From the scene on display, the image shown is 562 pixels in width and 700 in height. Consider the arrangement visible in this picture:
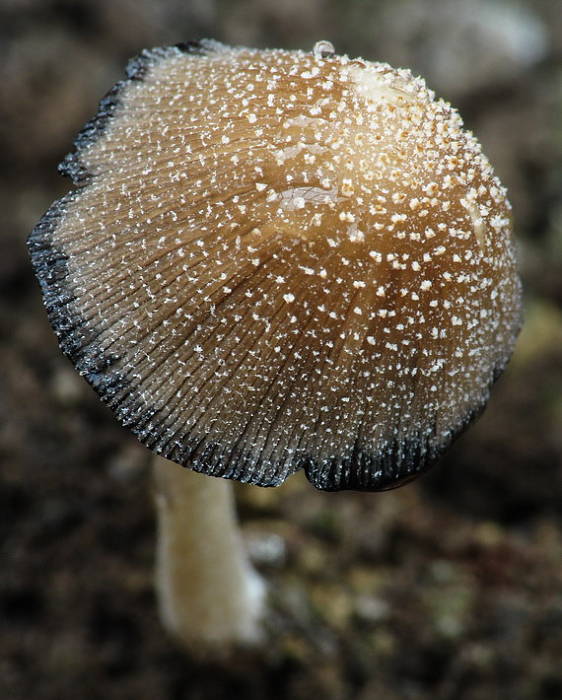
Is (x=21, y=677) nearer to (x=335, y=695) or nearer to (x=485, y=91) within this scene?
(x=335, y=695)

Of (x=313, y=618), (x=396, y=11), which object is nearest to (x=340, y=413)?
(x=313, y=618)

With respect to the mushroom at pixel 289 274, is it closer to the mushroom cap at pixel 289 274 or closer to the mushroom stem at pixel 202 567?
the mushroom cap at pixel 289 274

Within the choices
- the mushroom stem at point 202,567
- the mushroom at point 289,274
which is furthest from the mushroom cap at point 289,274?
the mushroom stem at point 202,567

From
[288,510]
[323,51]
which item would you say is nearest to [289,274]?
[323,51]

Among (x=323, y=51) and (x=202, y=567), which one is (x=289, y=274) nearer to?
(x=323, y=51)

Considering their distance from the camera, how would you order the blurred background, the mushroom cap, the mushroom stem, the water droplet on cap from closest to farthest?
the mushroom cap < the water droplet on cap < the mushroom stem < the blurred background

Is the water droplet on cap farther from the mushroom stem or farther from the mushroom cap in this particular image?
the mushroom stem

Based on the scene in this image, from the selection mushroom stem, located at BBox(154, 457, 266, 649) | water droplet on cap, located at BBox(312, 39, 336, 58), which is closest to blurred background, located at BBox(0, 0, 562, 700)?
mushroom stem, located at BBox(154, 457, 266, 649)
